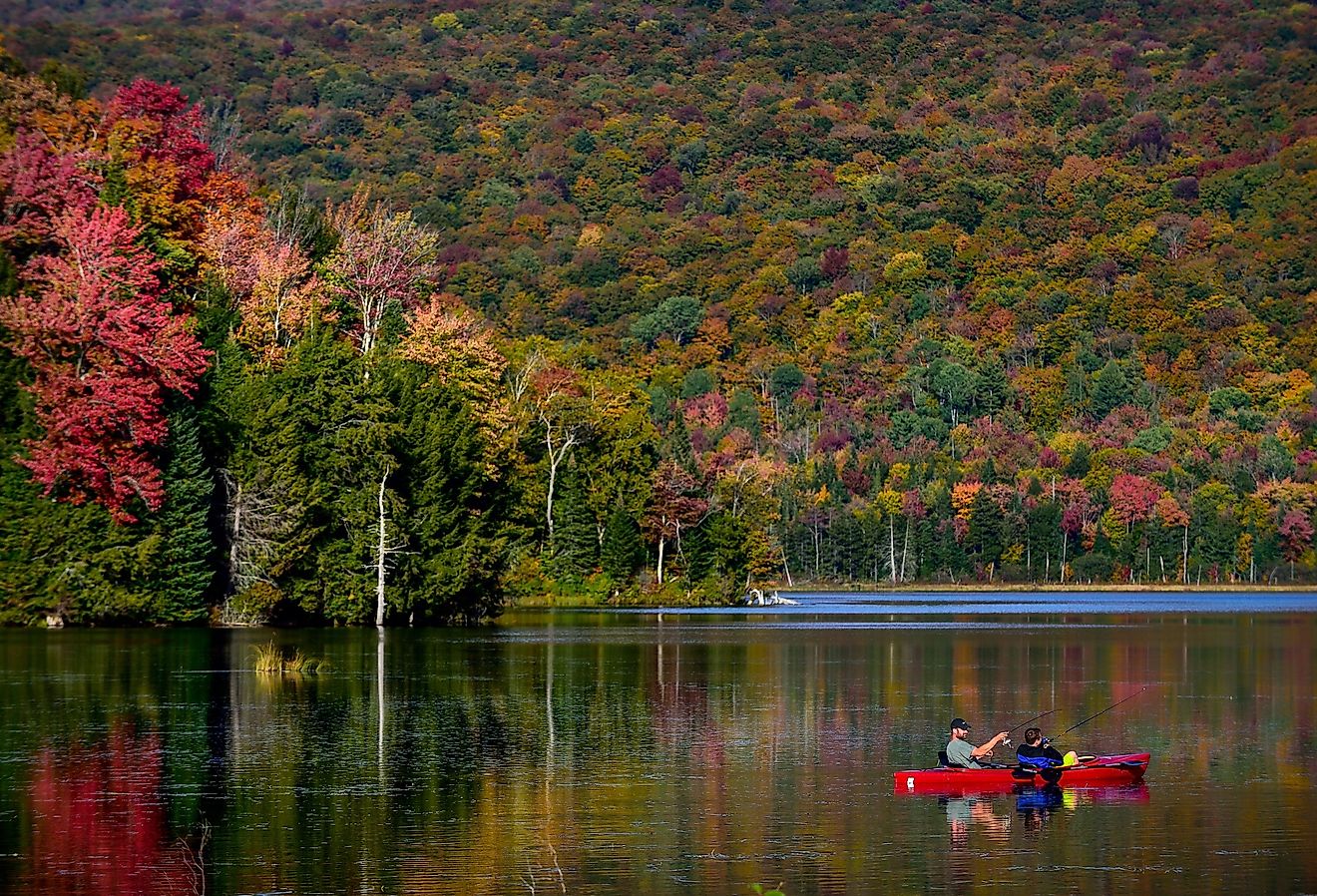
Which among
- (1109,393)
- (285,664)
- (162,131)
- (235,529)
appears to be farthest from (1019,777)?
(1109,393)

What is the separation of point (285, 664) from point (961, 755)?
27648mm

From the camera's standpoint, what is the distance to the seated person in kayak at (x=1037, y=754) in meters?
33.5

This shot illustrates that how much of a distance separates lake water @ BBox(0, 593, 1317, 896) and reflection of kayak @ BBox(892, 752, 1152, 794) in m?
0.62

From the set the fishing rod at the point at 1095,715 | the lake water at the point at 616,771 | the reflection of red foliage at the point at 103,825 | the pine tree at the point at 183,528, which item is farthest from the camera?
the pine tree at the point at 183,528

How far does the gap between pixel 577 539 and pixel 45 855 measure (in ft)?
272

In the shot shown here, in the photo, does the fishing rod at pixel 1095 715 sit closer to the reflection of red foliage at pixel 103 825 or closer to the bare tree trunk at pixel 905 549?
the reflection of red foliage at pixel 103 825

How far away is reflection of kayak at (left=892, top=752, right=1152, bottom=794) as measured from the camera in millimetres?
33188

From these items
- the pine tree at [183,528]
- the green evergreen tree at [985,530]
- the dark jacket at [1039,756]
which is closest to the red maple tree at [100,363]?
the pine tree at [183,528]

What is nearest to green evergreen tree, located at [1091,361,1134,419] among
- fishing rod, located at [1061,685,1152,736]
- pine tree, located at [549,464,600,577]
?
pine tree, located at [549,464,600,577]

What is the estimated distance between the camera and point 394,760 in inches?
1425

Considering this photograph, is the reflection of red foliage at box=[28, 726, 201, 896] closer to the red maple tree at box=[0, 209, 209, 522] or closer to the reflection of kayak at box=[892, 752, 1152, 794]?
the reflection of kayak at box=[892, 752, 1152, 794]

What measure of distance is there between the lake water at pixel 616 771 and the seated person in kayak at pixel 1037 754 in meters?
0.82

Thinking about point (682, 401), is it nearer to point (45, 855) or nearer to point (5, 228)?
point (5, 228)

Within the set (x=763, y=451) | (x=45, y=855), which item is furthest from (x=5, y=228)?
(x=763, y=451)
